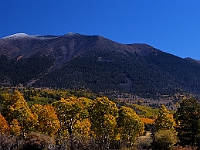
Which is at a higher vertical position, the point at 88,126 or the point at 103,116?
the point at 103,116

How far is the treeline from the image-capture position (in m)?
66.4

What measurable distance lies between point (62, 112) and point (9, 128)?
20.2 m

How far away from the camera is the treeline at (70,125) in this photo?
Result: 66.4 m

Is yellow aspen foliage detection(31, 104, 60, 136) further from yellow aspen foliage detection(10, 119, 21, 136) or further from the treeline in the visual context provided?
yellow aspen foliage detection(10, 119, 21, 136)

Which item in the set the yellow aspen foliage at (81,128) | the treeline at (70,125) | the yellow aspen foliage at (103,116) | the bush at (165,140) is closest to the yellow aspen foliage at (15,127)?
the treeline at (70,125)

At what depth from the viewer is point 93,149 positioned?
61594 mm

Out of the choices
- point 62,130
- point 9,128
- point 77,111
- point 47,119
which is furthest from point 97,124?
point 9,128

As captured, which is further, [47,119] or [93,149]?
[47,119]

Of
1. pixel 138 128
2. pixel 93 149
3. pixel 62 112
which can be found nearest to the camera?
pixel 93 149

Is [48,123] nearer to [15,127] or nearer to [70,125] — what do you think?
[15,127]

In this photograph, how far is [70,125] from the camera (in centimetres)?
6769

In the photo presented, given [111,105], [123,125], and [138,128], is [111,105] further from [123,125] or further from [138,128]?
[138,128]

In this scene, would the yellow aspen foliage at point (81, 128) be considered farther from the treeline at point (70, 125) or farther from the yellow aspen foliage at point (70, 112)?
the yellow aspen foliage at point (70, 112)

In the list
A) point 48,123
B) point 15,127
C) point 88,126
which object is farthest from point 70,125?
point 15,127
